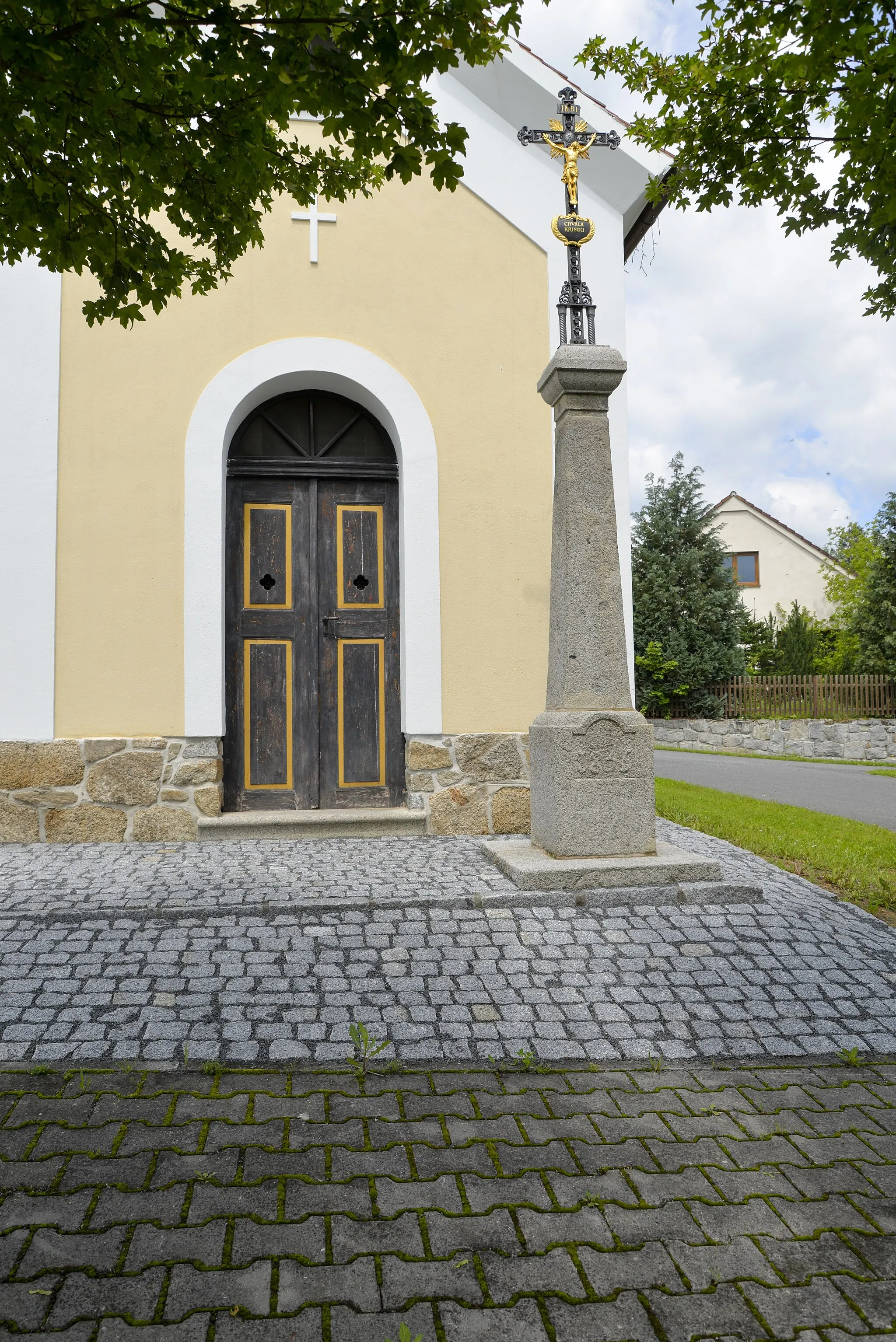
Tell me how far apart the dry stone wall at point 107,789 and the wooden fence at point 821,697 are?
51.6 ft

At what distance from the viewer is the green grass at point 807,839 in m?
5.12

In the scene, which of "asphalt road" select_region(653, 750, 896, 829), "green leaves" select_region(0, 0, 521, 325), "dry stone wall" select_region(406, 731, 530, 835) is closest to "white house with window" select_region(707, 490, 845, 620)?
"asphalt road" select_region(653, 750, 896, 829)

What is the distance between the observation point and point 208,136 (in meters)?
3.23

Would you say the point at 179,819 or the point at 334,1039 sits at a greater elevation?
the point at 179,819

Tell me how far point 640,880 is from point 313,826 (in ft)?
8.40

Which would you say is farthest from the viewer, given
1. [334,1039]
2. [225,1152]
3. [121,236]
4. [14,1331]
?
[121,236]

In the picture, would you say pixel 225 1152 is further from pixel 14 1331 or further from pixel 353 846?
pixel 353 846

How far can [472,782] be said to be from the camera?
21.6 feet

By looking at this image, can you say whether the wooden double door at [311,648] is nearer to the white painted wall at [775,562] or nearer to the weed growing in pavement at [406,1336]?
the weed growing in pavement at [406,1336]

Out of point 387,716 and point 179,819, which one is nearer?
point 179,819

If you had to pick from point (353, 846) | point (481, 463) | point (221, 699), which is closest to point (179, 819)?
point (221, 699)

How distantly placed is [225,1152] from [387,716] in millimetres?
4557

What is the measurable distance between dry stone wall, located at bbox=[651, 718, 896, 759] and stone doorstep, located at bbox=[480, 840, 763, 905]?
48.5 feet

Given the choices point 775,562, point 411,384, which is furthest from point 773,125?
point 775,562
